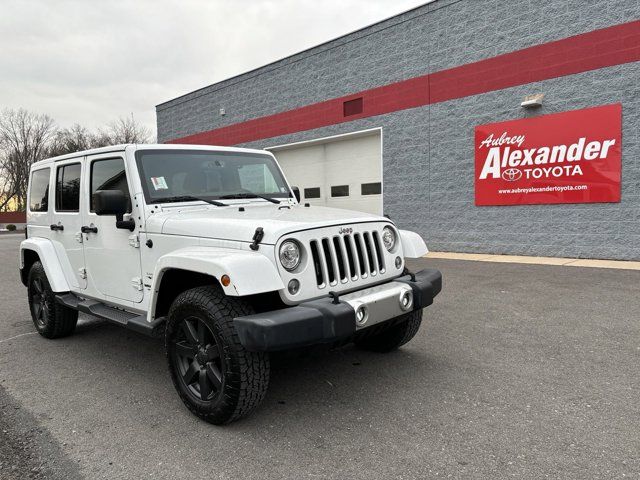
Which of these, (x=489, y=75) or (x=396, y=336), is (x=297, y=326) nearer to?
(x=396, y=336)

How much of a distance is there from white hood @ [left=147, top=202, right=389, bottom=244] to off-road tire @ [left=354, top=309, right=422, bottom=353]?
93cm

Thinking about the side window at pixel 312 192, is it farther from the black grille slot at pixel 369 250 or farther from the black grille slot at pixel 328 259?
the black grille slot at pixel 328 259

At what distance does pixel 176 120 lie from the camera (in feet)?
62.2

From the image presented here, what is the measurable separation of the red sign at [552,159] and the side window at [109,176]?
846 centimetres

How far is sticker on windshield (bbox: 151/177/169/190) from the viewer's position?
3.69m

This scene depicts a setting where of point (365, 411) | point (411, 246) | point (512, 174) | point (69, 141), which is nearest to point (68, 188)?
point (411, 246)

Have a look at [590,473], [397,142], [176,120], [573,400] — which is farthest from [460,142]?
[176,120]

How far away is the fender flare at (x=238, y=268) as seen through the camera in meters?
2.65

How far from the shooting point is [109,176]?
4023mm

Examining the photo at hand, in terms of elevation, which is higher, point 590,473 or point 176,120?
point 176,120

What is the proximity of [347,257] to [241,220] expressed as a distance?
74cm

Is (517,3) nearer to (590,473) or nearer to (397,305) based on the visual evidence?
(397,305)

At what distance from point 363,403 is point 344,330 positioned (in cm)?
78

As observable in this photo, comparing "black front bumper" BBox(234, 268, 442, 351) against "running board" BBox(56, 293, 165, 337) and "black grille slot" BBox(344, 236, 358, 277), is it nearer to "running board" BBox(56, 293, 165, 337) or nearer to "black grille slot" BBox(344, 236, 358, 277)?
"black grille slot" BBox(344, 236, 358, 277)
